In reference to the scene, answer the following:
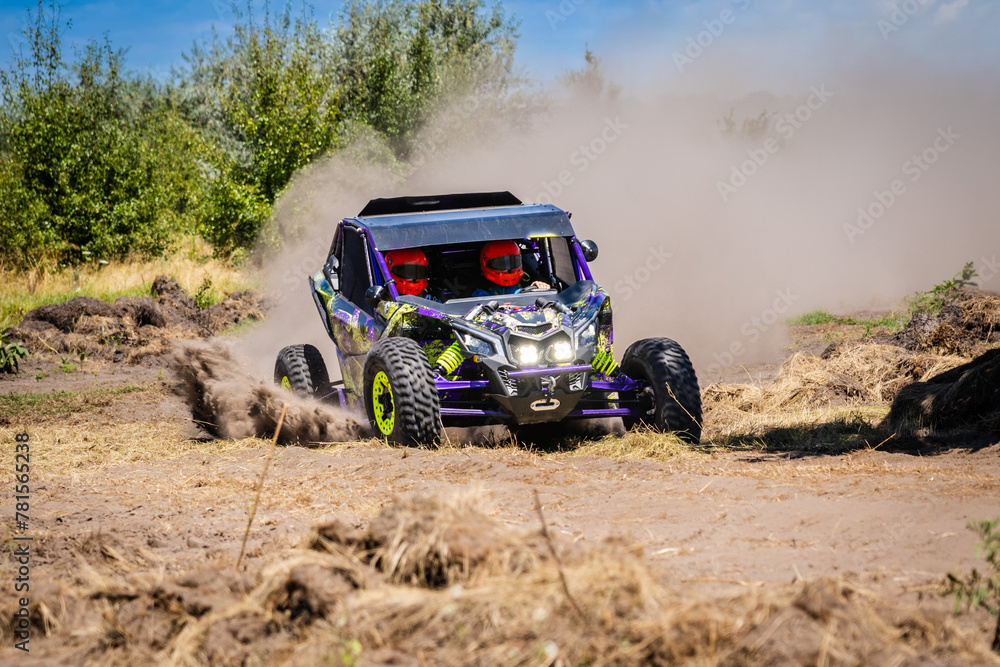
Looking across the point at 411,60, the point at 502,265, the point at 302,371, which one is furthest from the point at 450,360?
the point at 411,60

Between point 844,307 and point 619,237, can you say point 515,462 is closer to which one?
point 619,237

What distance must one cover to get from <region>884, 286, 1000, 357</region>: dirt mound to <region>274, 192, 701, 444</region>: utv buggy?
4.83 m

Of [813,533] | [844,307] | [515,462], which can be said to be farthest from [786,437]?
[844,307]

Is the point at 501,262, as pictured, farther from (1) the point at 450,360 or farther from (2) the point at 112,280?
(2) the point at 112,280

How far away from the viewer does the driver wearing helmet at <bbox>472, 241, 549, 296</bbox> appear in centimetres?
915

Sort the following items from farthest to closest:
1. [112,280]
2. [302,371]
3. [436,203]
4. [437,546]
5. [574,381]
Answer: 1. [112,280]
2. [436,203]
3. [302,371]
4. [574,381]
5. [437,546]

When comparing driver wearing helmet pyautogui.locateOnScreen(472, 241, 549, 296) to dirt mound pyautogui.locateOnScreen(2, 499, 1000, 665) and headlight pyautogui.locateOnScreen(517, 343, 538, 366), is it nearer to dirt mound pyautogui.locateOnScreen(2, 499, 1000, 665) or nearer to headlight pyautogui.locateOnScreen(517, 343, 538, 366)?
headlight pyautogui.locateOnScreen(517, 343, 538, 366)

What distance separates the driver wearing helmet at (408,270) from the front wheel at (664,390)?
6.92 feet

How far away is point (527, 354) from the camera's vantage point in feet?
25.6

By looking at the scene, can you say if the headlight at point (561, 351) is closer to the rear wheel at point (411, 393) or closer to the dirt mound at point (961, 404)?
the rear wheel at point (411, 393)

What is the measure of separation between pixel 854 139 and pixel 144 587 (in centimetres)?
3350

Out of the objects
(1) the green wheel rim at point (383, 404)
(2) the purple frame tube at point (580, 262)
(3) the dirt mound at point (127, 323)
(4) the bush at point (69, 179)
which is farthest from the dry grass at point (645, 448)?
(4) the bush at point (69, 179)

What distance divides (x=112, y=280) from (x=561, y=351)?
61.4 feet

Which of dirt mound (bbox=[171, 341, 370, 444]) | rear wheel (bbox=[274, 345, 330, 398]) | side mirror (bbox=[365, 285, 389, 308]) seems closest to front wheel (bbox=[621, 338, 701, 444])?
side mirror (bbox=[365, 285, 389, 308])
